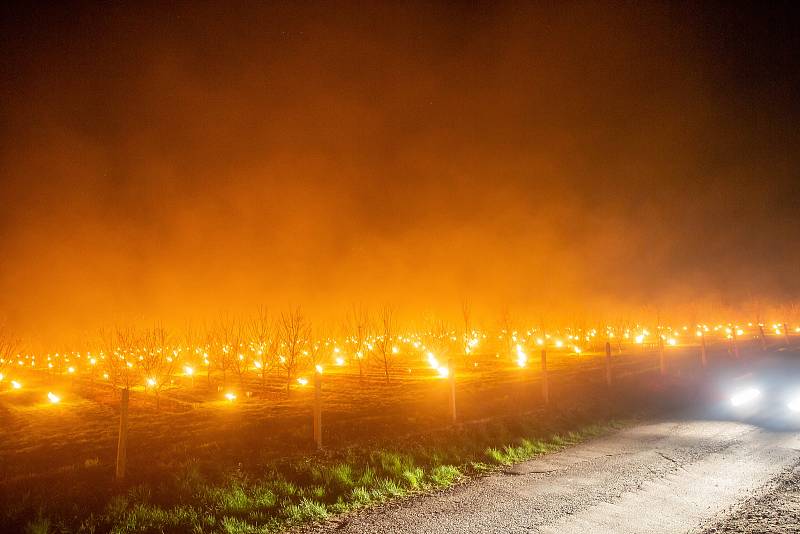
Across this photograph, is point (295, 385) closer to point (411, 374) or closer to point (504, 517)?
point (411, 374)

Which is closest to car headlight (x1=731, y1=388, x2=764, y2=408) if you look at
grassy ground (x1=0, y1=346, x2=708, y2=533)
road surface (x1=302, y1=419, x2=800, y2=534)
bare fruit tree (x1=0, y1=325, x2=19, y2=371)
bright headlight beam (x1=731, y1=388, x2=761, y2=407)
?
bright headlight beam (x1=731, y1=388, x2=761, y2=407)

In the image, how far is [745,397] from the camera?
592 inches

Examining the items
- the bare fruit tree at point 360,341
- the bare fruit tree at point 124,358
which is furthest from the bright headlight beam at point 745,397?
the bare fruit tree at point 124,358

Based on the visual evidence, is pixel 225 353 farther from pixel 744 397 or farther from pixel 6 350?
pixel 744 397

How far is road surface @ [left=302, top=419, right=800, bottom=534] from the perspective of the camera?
605 centimetres

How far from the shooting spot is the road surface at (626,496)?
6.05 meters

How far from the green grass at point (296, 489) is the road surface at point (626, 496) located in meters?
0.54

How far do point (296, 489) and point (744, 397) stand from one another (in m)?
14.2

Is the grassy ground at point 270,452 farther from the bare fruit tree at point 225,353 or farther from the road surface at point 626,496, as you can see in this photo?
the bare fruit tree at point 225,353

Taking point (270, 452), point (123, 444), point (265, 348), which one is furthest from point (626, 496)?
point (265, 348)

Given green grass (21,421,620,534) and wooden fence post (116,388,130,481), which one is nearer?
green grass (21,421,620,534)

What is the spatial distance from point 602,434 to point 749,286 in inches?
4390

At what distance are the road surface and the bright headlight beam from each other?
503 cm

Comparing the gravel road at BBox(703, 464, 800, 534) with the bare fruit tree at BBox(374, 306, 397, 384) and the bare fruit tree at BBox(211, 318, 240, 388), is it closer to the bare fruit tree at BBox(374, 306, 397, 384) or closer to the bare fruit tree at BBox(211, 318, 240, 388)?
the bare fruit tree at BBox(374, 306, 397, 384)
